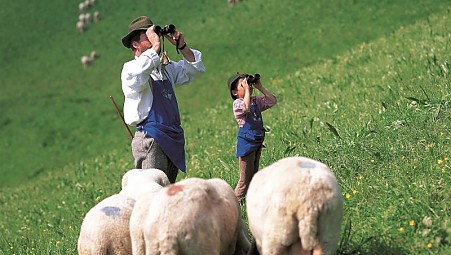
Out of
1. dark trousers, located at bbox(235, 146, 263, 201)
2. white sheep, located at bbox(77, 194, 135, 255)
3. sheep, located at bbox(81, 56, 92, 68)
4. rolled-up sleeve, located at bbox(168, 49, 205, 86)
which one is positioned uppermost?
rolled-up sleeve, located at bbox(168, 49, 205, 86)

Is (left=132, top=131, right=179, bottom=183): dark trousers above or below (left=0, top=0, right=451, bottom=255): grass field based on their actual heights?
above

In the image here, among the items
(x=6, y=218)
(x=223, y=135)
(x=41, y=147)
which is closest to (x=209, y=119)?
(x=223, y=135)

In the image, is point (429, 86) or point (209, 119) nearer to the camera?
point (429, 86)

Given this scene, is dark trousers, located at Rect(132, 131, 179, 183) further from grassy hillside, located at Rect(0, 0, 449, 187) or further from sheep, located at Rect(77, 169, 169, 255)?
grassy hillside, located at Rect(0, 0, 449, 187)

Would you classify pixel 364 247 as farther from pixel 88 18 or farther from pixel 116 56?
pixel 88 18

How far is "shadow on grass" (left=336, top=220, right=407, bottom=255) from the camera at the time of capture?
693 centimetres

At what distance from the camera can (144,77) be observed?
29.2 ft

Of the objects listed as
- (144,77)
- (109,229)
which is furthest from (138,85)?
(109,229)

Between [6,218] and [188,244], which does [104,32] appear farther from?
[188,244]

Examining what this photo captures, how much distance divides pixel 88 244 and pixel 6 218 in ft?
40.6

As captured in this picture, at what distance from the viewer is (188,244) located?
6.23 metres

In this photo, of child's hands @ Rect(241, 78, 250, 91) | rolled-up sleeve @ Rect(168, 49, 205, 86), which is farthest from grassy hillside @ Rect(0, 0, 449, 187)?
child's hands @ Rect(241, 78, 250, 91)

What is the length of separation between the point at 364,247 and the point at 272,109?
37.9 ft

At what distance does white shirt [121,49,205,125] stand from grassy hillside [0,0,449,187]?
42.2ft
